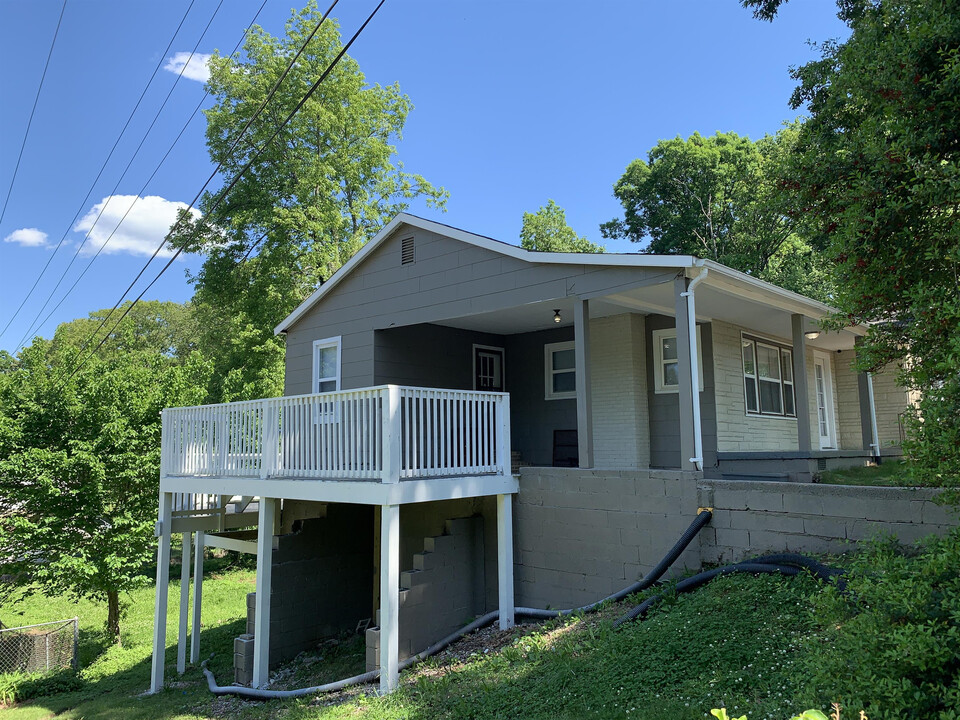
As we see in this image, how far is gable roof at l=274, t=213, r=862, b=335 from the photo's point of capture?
335 inches

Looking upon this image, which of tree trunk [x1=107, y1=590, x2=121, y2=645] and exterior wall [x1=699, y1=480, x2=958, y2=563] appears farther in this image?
tree trunk [x1=107, y1=590, x2=121, y2=645]

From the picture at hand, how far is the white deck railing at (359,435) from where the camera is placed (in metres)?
7.94

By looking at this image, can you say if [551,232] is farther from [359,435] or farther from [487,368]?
[359,435]

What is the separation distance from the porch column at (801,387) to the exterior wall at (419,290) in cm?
355

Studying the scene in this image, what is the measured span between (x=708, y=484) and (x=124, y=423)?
11.6 metres

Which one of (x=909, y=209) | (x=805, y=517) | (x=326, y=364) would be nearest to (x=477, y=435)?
(x=805, y=517)

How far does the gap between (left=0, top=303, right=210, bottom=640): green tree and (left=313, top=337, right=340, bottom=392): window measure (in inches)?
168

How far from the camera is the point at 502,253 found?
33.0 feet

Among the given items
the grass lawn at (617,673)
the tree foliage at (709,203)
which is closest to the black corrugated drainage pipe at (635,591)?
the grass lawn at (617,673)

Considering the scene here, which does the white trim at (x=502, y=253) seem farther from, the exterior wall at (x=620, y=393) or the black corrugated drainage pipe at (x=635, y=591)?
the black corrugated drainage pipe at (x=635, y=591)

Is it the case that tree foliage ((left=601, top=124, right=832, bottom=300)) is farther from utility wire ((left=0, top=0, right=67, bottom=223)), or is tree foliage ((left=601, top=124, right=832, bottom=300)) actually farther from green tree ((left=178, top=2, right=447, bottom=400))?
utility wire ((left=0, top=0, right=67, bottom=223))

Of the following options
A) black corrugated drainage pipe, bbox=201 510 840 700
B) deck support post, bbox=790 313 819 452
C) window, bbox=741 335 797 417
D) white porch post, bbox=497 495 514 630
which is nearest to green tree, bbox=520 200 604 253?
window, bbox=741 335 797 417

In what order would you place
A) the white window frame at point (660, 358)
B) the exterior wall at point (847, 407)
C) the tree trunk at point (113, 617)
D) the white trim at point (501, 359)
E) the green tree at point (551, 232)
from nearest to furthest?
the white window frame at point (660, 358), the white trim at point (501, 359), the tree trunk at point (113, 617), the exterior wall at point (847, 407), the green tree at point (551, 232)

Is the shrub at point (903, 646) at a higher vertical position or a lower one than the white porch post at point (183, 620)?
higher
